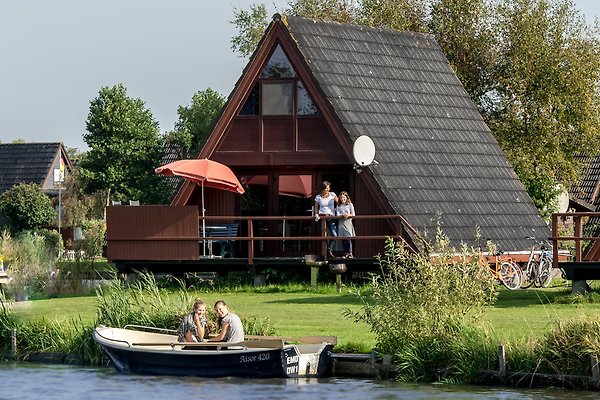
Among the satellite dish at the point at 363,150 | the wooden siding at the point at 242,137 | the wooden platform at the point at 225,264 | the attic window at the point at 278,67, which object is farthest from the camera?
the wooden siding at the point at 242,137

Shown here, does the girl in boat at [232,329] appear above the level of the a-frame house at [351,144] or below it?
below

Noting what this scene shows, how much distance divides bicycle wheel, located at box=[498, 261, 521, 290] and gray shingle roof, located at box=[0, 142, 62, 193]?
157ft

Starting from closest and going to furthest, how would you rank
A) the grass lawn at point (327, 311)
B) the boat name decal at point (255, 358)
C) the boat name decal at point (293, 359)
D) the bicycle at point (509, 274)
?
1. the boat name decal at point (293, 359)
2. the boat name decal at point (255, 358)
3. the grass lawn at point (327, 311)
4. the bicycle at point (509, 274)

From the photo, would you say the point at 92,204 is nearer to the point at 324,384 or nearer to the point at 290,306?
the point at 290,306

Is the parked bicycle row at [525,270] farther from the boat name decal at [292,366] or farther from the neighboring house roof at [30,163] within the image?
the neighboring house roof at [30,163]

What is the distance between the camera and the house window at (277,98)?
37.5m

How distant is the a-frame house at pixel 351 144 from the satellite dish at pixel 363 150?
0.35m

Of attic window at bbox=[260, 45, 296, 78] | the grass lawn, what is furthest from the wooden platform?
attic window at bbox=[260, 45, 296, 78]

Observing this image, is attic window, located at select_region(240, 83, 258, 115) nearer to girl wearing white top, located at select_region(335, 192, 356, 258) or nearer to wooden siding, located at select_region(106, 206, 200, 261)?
wooden siding, located at select_region(106, 206, 200, 261)

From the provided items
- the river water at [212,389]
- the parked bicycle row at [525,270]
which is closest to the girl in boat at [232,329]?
the river water at [212,389]

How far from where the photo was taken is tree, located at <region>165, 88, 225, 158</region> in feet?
227

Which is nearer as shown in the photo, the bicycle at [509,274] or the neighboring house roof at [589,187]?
the bicycle at [509,274]

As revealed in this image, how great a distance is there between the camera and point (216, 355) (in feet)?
79.0

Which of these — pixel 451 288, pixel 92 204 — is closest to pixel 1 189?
pixel 92 204
